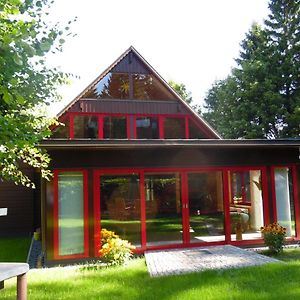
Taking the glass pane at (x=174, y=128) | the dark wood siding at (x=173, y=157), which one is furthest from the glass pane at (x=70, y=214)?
the glass pane at (x=174, y=128)

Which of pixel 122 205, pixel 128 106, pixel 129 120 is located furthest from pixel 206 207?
pixel 128 106

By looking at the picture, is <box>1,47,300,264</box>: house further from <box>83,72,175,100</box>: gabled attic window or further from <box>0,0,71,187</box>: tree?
<box>83,72,175,100</box>: gabled attic window

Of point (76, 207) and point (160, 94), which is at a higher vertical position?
point (160, 94)

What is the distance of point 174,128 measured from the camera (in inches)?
585

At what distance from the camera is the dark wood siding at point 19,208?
14.8 m

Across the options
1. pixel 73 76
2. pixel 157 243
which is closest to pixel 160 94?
pixel 157 243

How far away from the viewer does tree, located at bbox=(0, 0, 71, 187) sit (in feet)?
10.5

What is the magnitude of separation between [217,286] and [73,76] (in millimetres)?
4404

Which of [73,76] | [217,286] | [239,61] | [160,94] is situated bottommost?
[217,286]

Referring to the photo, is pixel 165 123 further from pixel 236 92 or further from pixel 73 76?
pixel 236 92

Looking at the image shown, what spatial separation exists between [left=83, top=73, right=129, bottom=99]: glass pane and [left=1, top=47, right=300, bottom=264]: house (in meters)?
4.98

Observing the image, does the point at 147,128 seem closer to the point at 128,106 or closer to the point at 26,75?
the point at 128,106

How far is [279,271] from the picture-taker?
6.80 metres

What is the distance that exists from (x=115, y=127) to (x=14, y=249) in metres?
5.49
